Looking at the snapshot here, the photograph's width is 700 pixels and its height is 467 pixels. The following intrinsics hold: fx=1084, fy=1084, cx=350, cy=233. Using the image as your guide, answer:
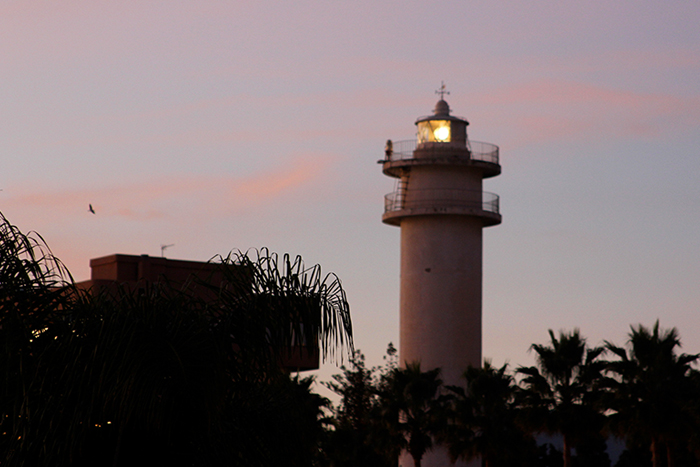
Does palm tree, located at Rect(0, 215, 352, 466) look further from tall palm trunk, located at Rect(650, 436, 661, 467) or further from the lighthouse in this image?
the lighthouse

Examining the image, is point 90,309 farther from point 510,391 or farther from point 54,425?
point 510,391

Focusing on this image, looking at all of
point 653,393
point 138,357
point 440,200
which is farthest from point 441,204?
point 138,357

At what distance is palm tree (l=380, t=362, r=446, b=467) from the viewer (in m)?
46.8

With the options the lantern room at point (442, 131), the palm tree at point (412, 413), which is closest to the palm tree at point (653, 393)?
the palm tree at point (412, 413)

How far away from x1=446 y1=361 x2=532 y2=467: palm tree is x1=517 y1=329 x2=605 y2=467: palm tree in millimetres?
916

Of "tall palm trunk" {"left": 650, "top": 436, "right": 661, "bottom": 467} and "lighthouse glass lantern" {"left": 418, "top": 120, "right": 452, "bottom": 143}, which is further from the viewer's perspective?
"lighthouse glass lantern" {"left": 418, "top": 120, "right": 452, "bottom": 143}

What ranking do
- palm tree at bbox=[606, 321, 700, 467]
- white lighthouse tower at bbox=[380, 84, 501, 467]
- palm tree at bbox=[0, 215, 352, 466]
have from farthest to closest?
white lighthouse tower at bbox=[380, 84, 501, 467], palm tree at bbox=[606, 321, 700, 467], palm tree at bbox=[0, 215, 352, 466]

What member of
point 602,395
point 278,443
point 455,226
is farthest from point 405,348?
point 278,443

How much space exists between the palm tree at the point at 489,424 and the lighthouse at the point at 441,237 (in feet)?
29.2

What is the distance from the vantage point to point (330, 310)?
11.8 meters

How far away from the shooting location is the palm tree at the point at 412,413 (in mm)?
46844

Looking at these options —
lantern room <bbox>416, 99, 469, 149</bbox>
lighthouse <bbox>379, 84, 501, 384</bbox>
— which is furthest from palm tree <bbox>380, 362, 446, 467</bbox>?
lantern room <bbox>416, 99, 469, 149</bbox>

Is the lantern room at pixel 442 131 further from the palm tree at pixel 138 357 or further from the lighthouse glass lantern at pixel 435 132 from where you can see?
the palm tree at pixel 138 357

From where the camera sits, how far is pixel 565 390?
44719mm
